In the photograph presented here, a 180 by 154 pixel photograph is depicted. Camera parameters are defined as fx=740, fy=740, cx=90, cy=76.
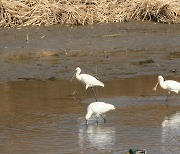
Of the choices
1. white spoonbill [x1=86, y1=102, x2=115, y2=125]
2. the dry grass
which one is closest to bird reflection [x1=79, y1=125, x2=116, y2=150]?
white spoonbill [x1=86, y1=102, x2=115, y2=125]

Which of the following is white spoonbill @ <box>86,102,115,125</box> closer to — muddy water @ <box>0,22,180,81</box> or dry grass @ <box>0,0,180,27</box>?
muddy water @ <box>0,22,180,81</box>

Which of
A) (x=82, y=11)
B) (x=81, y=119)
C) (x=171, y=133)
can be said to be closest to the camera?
(x=171, y=133)

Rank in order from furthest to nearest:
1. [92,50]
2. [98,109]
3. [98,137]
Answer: [92,50] → [98,109] → [98,137]

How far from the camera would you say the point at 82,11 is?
1783cm

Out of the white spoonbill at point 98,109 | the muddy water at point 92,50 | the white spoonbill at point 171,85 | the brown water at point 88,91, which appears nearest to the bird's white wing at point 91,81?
the brown water at point 88,91

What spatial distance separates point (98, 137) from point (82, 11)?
26.3 ft

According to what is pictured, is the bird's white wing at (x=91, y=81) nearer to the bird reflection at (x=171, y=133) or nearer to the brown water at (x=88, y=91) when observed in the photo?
the brown water at (x=88, y=91)

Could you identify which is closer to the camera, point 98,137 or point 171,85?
point 98,137

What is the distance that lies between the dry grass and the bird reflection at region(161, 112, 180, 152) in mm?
6814

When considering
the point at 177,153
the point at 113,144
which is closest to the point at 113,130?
the point at 113,144

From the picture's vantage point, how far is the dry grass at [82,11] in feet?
57.6

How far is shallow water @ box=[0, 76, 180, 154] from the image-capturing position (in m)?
9.73

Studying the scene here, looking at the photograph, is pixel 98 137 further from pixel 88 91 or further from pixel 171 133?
pixel 88 91

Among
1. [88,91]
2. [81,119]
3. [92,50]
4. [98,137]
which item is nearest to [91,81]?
[88,91]
